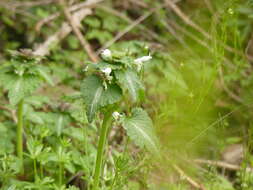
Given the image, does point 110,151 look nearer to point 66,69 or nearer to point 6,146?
point 6,146

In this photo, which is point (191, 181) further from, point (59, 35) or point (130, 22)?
point (130, 22)

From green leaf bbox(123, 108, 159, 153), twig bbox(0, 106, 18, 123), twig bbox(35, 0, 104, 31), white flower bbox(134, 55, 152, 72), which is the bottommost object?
green leaf bbox(123, 108, 159, 153)

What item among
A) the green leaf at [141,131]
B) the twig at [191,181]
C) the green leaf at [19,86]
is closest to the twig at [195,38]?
the twig at [191,181]

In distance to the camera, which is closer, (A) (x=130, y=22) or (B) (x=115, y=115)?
(B) (x=115, y=115)

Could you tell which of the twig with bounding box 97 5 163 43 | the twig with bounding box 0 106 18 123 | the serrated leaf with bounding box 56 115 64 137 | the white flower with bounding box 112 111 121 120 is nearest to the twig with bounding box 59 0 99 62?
the twig with bounding box 97 5 163 43

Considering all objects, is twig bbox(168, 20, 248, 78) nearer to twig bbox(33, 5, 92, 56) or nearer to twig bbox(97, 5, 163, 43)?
twig bbox(97, 5, 163, 43)

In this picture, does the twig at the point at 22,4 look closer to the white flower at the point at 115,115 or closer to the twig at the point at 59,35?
the twig at the point at 59,35

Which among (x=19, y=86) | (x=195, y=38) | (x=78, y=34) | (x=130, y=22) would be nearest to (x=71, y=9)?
(x=78, y=34)

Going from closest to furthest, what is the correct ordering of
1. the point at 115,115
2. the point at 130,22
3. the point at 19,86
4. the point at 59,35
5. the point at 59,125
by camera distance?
the point at 115,115 → the point at 19,86 → the point at 59,125 → the point at 59,35 → the point at 130,22
